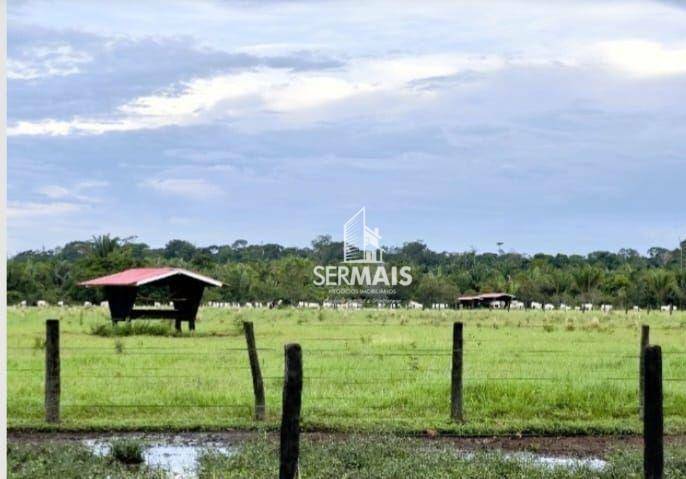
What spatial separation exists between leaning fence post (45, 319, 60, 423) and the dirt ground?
1.55 feet

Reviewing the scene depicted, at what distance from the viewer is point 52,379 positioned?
13422 mm

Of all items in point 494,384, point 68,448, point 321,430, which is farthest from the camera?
point 494,384

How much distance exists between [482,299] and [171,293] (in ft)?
117

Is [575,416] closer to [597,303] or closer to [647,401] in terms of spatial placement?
[647,401]

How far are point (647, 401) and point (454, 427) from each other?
14.9 feet

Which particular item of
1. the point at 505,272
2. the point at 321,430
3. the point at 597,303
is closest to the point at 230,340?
the point at 321,430

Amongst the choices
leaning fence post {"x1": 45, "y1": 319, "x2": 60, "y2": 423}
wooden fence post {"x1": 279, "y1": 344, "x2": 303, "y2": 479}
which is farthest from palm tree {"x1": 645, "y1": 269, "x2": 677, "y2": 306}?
wooden fence post {"x1": 279, "y1": 344, "x2": 303, "y2": 479}

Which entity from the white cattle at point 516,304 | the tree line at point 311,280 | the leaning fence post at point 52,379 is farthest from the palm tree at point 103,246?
the leaning fence post at point 52,379

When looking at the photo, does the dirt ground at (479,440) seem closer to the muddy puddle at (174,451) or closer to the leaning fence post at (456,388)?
the muddy puddle at (174,451)

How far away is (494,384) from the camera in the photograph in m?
15.8

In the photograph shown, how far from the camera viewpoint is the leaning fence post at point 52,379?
13391 mm

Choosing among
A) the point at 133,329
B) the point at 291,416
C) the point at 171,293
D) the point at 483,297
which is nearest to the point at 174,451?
the point at 291,416

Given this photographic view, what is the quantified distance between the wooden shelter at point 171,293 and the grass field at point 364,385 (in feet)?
21.0

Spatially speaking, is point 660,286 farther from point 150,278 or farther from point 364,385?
point 364,385
